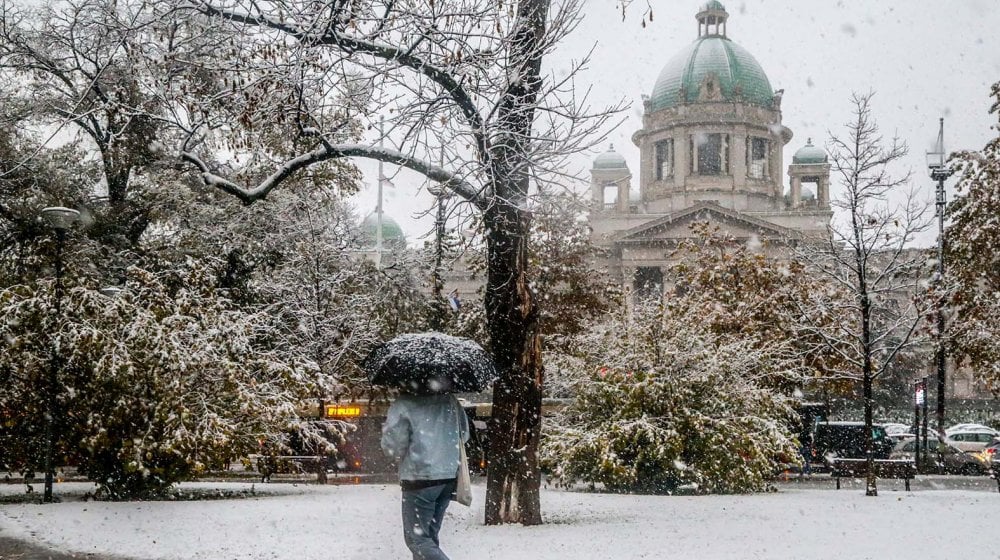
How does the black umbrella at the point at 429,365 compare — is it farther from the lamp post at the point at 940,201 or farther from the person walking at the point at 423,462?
the lamp post at the point at 940,201

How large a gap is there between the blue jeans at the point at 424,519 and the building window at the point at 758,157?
7111 centimetres

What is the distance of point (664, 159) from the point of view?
254 ft

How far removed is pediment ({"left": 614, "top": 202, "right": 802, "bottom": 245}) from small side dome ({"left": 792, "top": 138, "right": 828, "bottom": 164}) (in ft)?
58.9

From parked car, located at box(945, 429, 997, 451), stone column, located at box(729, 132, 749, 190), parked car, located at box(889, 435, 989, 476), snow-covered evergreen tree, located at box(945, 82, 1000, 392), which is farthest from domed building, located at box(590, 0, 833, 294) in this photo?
snow-covered evergreen tree, located at box(945, 82, 1000, 392)

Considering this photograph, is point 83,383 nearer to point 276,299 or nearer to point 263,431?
point 263,431

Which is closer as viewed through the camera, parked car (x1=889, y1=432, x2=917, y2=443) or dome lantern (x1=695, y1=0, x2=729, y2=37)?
parked car (x1=889, y1=432, x2=917, y2=443)

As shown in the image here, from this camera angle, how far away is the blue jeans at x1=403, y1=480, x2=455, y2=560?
23.6ft

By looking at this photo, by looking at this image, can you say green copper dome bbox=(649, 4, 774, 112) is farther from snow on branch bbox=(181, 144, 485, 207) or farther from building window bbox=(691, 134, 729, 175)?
snow on branch bbox=(181, 144, 485, 207)

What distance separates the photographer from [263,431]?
16.0m

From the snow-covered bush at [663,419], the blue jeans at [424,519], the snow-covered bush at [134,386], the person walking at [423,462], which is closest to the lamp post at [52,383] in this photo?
the snow-covered bush at [134,386]

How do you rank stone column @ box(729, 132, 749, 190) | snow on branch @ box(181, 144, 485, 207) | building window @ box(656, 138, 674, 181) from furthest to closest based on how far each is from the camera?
building window @ box(656, 138, 674, 181)
stone column @ box(729, 132, 749, 190)
snow on branch @ box(181, 144, 485, 207)

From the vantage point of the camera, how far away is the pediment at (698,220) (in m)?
60.3

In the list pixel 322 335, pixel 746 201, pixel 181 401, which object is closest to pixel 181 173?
pixel 322 335

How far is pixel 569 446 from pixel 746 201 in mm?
59627
